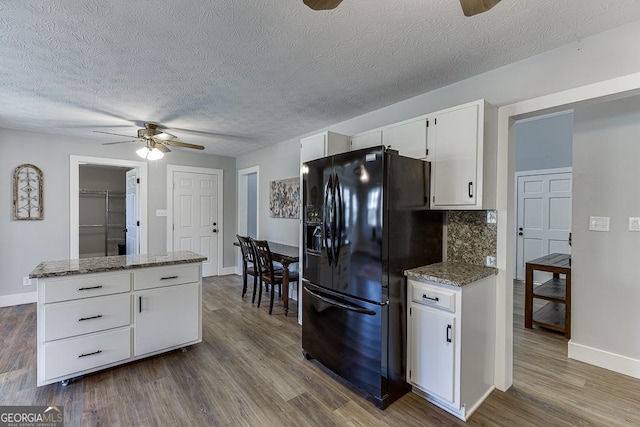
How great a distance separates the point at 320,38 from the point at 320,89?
82 cm

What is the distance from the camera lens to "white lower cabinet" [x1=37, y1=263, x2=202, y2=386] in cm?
214

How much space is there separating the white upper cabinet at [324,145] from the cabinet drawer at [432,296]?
4.93 feet

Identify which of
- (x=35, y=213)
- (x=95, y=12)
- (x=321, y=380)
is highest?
(x=95, y=12)

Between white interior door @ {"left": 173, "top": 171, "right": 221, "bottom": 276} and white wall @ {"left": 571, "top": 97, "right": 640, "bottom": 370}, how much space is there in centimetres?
522

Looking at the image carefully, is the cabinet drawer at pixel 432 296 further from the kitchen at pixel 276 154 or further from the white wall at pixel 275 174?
the white wall at pixel 275 174

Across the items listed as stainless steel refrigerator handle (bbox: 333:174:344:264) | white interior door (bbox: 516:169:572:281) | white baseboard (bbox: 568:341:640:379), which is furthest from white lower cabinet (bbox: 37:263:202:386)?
white interior door (bbox: 516:169:572:281)

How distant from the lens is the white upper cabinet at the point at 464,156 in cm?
207

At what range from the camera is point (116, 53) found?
2.09 metres

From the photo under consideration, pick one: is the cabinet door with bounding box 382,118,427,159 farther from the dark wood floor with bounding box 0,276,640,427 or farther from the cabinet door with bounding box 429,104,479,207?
the dark wood floor with bounding box 0,276,640,427

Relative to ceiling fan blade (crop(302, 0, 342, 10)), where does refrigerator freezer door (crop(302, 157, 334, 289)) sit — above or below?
below

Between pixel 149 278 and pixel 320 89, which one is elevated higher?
pixel 320 89

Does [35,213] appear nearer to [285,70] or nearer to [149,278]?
[149,278]

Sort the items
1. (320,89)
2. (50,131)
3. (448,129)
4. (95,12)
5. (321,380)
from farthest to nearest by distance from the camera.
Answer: (50,131)
(320,89)
(321,380)
(448,129)
(95,12)

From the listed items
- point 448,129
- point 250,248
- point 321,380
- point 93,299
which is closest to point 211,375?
point 321,380
